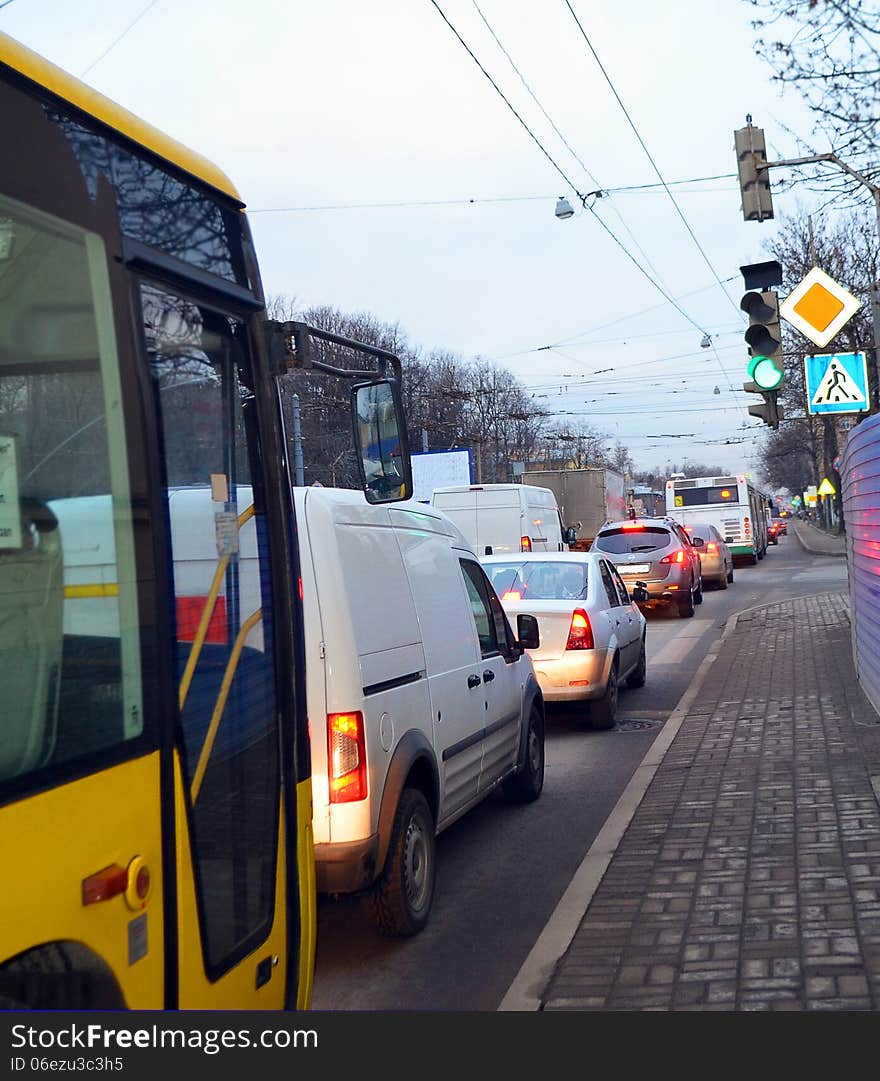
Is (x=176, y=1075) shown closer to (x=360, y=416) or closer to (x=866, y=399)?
(x=360, y=416)

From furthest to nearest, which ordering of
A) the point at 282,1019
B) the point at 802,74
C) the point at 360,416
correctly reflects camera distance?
the point at 802,74 < the point at 360,416 < the point at 282,1019

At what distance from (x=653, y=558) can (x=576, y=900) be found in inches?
709

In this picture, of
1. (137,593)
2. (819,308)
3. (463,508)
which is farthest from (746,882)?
(463,508)

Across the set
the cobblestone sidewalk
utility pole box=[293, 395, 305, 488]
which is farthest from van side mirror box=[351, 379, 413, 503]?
utility pole box=[293, 395, 305, 488]

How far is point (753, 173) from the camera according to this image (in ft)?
34.5

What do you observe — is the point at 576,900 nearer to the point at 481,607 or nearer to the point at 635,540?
the point at 481,607

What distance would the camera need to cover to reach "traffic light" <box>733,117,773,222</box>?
10.5 m

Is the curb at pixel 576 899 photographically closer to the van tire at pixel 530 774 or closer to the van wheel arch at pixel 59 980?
the van tire at pixel 530 774

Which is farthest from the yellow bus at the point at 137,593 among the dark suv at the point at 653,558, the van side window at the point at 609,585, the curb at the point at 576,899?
the dark suv at the point at 653,558

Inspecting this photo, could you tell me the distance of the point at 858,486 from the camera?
1068 cm

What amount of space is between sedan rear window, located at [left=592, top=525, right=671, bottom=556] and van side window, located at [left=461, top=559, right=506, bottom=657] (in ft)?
52.9

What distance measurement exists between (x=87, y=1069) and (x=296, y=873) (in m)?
1.29

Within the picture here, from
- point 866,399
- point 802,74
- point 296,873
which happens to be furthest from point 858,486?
point 296,873

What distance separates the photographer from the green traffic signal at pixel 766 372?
10.7 meters
